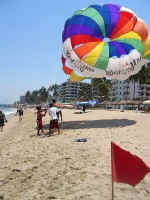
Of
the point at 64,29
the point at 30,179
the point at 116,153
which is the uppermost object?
the point at 64,29

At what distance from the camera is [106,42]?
14438 millimetres

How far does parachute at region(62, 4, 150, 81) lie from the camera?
45.8 feet

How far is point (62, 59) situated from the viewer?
1562 centimetres

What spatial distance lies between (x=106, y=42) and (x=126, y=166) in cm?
1193

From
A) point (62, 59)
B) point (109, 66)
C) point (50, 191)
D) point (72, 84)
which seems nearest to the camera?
point (50, 191)

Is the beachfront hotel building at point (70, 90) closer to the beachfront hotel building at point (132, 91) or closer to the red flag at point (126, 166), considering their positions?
the beachfront hotel building at point (132, 91)

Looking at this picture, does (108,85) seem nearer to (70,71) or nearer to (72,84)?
(70,71)

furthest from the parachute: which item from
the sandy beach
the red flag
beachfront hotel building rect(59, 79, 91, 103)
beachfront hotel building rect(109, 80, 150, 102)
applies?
beachfront hotel building rect(59, 79, 91, 103)

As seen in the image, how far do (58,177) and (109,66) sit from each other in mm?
9959

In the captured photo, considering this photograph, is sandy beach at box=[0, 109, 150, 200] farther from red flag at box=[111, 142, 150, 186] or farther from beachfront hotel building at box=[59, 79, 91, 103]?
beachfront hotel building at box=[59, 79, 91, 103]

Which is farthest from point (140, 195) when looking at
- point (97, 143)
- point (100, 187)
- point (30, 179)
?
point (97, 143)

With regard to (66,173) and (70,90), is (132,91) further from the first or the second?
(66,173)

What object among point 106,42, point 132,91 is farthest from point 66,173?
point 132,91

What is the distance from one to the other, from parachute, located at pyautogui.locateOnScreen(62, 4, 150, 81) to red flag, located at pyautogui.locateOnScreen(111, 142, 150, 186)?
10.7 metres
